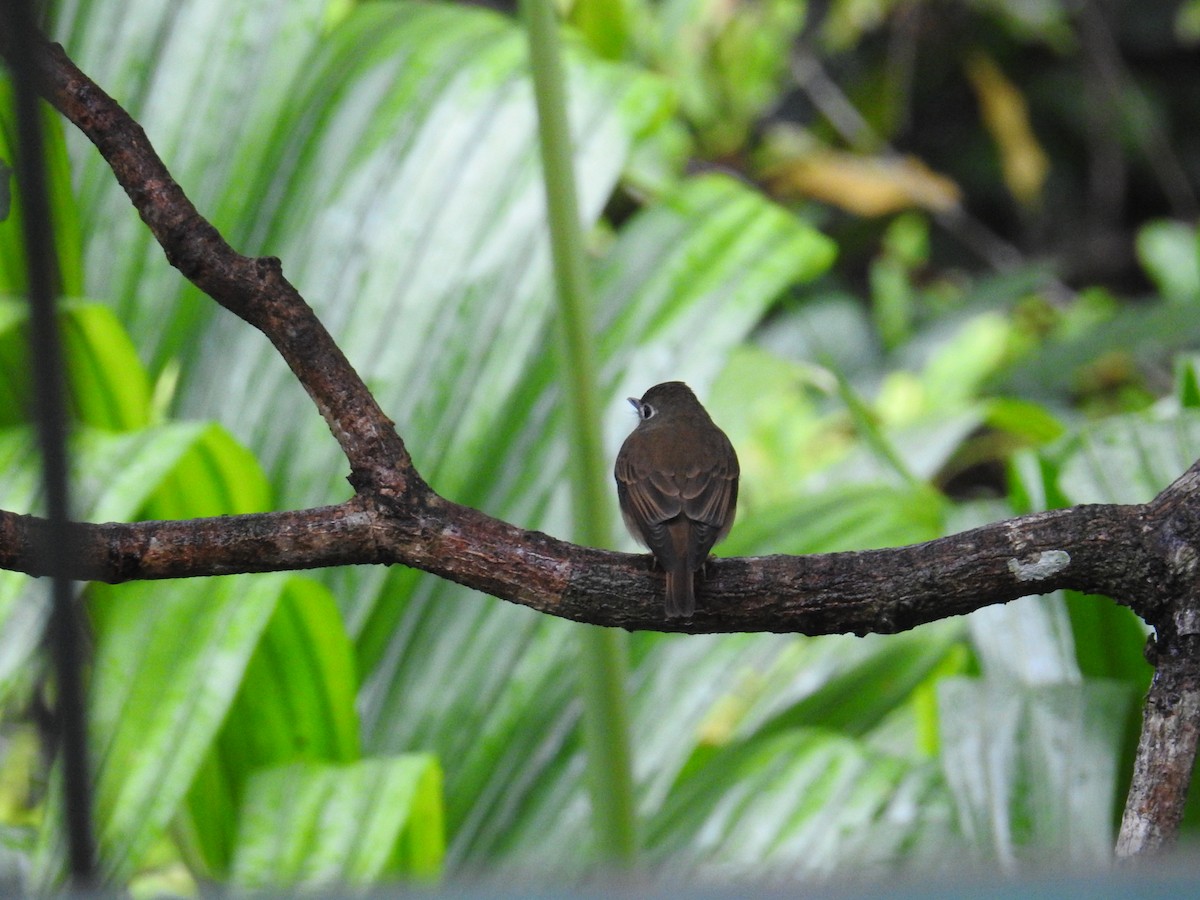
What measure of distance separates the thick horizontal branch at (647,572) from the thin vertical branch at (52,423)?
0.39 m

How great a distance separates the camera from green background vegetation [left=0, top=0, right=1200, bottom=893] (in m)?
1.98

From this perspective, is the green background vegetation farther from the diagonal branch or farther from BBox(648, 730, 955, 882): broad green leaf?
the diagonal branch

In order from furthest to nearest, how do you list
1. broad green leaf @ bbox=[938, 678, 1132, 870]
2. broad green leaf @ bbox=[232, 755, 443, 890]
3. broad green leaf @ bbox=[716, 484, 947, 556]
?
broad green leaf @ bbox=[716, 484, 947, 556] → broad green leaf @ bbox=[938, 678, 1132, 870] → broad green leaf @ bbox=[232, 755, 443, 890]

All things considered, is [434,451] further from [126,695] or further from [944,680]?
[944,680]

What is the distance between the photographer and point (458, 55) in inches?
114

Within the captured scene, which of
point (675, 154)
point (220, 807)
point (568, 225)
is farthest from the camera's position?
point (675, 154)

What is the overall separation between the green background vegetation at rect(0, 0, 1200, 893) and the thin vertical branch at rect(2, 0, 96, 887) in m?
0.65

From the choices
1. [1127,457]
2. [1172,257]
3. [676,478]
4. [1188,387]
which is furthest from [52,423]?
→ [1172,257]

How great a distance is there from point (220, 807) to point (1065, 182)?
8.21 meters

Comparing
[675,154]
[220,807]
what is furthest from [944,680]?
[675,154]

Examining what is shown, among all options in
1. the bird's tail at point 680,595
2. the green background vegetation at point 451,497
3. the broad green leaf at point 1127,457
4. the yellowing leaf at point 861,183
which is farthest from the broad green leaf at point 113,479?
the yellowing leaf at point 861,183

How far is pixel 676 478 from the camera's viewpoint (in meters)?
2.02

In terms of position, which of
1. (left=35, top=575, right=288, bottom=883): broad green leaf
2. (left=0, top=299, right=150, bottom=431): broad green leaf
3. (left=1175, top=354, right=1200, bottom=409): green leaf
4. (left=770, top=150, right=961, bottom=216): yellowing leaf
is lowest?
(left=35, top=575, right=288, bottom=883): broad green leaf

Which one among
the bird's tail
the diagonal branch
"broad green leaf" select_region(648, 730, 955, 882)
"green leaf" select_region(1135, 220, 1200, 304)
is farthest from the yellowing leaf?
the diagonal branch
